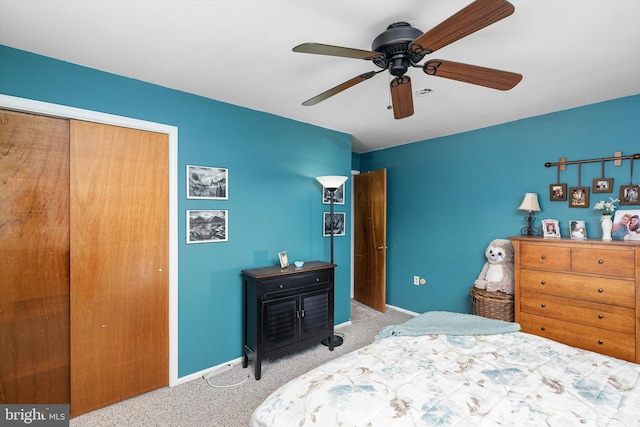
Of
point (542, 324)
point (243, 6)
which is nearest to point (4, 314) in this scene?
point (243, 6)

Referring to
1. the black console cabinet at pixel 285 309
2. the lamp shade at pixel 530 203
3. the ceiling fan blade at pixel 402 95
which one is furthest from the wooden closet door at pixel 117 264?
the lamp shade at pixel 530 203

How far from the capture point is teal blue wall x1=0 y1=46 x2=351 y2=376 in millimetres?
2066

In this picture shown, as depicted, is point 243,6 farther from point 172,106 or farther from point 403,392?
point 403,392

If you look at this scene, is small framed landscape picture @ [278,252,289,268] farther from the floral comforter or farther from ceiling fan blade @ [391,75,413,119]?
ceiling fan blade @ [391,75,413,119]

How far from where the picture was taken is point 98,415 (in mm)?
2121

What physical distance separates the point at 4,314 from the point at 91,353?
580mm

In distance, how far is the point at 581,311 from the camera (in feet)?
8.20

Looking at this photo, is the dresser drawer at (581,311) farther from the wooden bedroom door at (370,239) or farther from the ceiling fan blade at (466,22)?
the ceiling fan blade at (466,22)

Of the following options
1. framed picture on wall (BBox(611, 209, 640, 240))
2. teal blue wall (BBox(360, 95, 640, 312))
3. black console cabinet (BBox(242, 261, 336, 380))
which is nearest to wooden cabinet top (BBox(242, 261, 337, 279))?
black console cabinet (BBox(242, 261, 336, 380))

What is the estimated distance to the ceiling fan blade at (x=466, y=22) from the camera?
41.8 inches

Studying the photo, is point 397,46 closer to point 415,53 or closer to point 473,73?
point 415,53

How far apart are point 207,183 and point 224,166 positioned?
0.23 metres

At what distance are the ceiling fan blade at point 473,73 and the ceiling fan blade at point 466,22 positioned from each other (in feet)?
0.46

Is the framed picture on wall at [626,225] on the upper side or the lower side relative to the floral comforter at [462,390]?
upper
